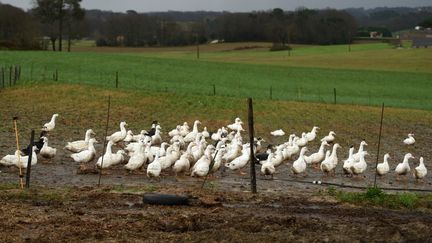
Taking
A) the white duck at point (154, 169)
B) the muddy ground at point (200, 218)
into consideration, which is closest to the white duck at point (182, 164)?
the white duck at point (154, 169)

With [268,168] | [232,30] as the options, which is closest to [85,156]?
[268,168]

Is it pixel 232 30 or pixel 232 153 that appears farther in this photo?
pixel 232 30

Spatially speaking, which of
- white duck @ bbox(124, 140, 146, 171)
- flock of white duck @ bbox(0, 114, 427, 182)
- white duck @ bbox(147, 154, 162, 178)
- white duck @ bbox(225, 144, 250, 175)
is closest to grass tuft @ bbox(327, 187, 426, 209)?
flock of white duck @ bbox(0, 114, 427, 182)

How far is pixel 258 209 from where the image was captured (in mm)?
12805

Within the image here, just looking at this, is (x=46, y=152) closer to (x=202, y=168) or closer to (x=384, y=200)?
(x=202, y=168)

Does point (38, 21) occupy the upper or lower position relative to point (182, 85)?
upper

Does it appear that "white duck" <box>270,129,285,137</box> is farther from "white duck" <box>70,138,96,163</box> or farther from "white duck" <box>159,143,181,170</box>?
"white duck" <box>70,138,96,163</box>

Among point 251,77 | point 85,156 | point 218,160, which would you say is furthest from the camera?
point 251,77

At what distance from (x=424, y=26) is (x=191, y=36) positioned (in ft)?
164

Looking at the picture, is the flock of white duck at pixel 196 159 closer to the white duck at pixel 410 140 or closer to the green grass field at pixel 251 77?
the white duck at pixel 410 140

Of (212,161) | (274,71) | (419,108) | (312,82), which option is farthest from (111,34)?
(212,161)

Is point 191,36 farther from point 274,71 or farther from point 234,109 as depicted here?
point 234,109

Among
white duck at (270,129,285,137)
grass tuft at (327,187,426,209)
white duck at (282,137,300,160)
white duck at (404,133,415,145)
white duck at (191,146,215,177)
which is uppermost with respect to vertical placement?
grass tuft at (327,187,426,209)

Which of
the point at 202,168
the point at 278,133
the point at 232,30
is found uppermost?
the point at 232,30
